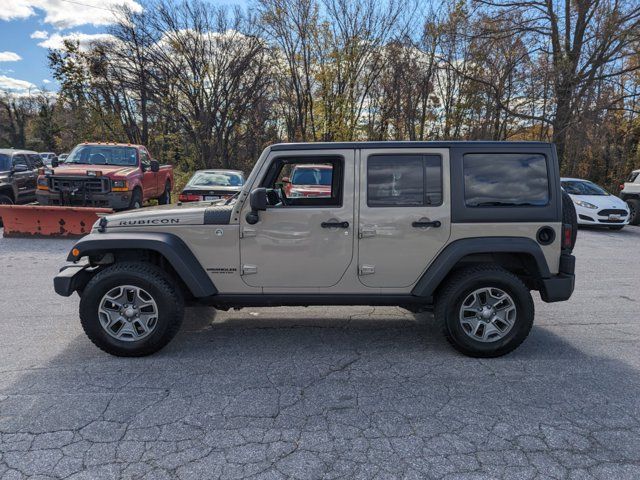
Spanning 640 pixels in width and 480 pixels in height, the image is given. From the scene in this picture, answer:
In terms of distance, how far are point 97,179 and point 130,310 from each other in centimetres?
769

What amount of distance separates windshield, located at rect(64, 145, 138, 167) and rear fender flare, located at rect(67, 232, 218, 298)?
835 centimetres

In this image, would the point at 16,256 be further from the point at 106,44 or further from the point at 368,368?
the point at 106,44

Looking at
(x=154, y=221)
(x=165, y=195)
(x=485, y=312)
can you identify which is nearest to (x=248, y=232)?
(x=154, y=221)

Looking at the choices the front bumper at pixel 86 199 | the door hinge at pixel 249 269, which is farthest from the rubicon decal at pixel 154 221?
the front bumper at pixel 86 199

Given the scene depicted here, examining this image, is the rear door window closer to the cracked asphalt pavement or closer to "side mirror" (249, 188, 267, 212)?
"side mirror" (249, 188, 267, 212)

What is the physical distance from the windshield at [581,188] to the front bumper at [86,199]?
12788mm

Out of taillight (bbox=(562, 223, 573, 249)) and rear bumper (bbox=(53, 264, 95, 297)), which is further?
taillight (bbox=(562, 223, 573, 249))

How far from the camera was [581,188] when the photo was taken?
45.9 ft

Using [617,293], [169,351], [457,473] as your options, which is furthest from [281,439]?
[617,293]

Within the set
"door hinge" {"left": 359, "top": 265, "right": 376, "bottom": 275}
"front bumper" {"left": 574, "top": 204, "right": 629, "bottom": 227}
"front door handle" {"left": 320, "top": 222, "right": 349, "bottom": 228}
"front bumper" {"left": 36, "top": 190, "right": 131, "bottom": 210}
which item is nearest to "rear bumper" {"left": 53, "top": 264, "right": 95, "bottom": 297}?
"front door handle" {"left": 320, "top": 222, "right": 349, "bottom": 228}

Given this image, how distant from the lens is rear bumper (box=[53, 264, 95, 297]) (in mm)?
3842

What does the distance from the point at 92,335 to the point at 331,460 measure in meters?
2.47

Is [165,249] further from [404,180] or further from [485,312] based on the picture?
[485,312]

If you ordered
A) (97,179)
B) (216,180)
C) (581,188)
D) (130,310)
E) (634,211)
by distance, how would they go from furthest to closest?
1. (634,211)
2. (581,188)
3. (216,180)
4. (97,179)
5. (130,310)
